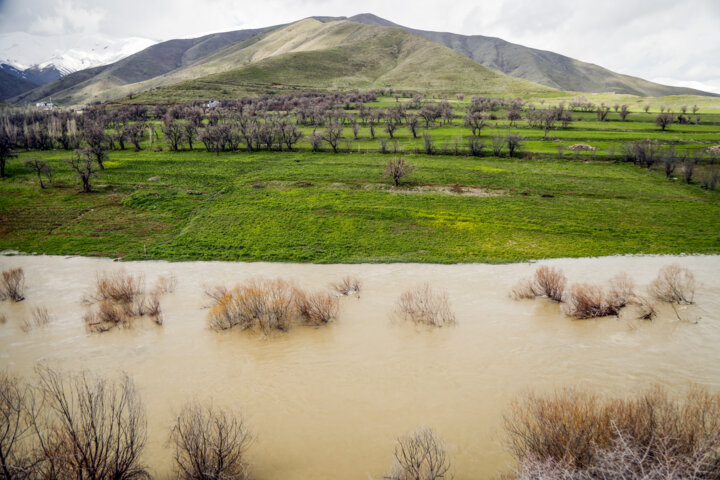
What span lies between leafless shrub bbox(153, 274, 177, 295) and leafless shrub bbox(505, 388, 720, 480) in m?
24.2

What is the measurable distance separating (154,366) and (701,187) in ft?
220

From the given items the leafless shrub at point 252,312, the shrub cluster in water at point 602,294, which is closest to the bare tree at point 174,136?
the leafless shrub at point 252,312

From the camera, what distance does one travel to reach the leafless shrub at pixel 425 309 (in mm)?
20797

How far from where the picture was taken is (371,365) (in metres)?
17.3

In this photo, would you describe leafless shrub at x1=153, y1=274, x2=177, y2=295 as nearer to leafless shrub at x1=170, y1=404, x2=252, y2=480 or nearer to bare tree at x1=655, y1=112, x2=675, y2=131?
leafless shrub at x1=170, y1=404, x2=252, y2=480

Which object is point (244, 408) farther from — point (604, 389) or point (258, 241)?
point (258, 241)

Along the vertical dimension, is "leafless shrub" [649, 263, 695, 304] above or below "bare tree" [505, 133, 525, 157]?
below

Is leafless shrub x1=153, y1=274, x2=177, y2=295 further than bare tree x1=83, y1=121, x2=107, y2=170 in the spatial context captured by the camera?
No

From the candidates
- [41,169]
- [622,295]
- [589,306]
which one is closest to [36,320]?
[589,306]

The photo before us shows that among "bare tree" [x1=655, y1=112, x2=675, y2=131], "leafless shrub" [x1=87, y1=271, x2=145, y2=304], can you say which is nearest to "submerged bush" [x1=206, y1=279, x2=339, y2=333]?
"leafless shrub" [x1=87, y1=271, x2=145, y2=304]

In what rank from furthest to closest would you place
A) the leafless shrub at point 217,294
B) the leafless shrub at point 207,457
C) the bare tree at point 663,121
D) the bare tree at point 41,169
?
the bare tree at point 663,121 → the bare tree at point 41,169 → the leafless shrub at point 217,294 → the leafless shrub at point 207,457

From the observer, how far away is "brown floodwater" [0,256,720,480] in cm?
1291

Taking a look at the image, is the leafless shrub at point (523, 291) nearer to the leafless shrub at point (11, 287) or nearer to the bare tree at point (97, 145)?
the leafless shrub at point (11, 287)

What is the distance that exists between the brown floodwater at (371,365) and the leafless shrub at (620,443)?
2.79 metres
